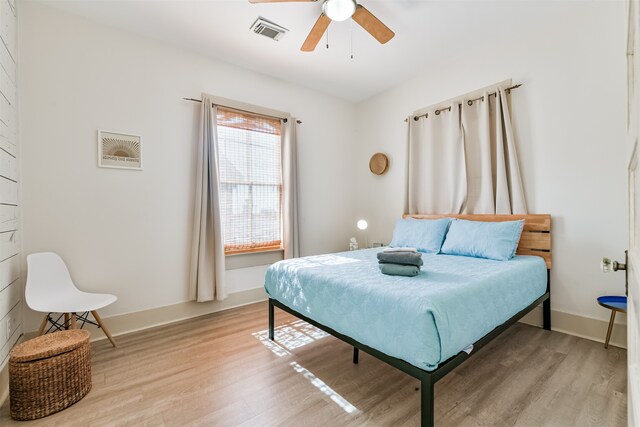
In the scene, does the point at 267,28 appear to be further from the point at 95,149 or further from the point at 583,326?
the point at 583,326

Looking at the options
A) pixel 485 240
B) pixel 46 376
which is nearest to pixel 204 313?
pixel 46 376

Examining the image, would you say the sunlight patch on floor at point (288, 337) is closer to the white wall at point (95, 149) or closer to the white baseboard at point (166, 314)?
the white baseboard at point (166, 314)

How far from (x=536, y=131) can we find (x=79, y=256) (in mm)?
4434

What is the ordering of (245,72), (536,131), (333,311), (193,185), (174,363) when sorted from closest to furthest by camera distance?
1. (333,311)
2. (174,363)
3. (536,131)
4. (193,185)
5. (245,72)

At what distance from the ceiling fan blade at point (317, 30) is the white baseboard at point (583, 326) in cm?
322

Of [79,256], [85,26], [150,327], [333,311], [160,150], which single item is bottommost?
[150,327]

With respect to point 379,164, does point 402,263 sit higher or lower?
lower

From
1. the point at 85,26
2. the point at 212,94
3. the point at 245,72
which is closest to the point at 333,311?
the point at 212,94

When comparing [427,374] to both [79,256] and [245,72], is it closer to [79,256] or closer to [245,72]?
[79,256]

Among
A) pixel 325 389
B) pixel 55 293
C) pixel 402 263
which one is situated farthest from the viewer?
pixel 55 293

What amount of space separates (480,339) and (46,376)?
2.50 m

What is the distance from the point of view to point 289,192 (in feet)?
12.2

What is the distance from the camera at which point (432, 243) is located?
9.73 ft

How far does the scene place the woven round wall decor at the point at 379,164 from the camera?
412cm
